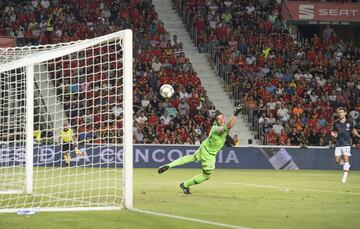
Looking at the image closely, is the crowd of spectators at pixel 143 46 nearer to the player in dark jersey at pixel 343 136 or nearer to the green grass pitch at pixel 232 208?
the player in dark jersey at pixel 343 136

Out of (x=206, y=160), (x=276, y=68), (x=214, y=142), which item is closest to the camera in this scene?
(x=206, y=160)

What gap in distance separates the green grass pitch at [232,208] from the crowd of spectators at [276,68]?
13.0 metres

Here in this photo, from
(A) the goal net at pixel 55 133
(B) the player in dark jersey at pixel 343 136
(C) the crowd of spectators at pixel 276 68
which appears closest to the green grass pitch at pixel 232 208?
(A) the goal net at pixel 55 133

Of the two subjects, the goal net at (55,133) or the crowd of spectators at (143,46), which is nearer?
the goal net at (55,133)

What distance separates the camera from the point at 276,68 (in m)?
39.4

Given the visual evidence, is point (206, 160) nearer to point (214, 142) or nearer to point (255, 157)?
point (214, 142)

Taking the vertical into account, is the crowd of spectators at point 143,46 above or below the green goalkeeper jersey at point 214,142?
above

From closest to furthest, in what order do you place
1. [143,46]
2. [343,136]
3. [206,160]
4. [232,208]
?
[232,208]
[206,160]
[343,136]
[143,46]

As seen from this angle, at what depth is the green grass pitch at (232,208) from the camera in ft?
41.1

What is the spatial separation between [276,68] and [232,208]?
81.1 ft

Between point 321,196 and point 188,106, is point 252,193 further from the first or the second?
point 188,106

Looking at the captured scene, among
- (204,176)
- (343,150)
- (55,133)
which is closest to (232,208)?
(204,176)

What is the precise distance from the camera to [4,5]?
3919 centimetres

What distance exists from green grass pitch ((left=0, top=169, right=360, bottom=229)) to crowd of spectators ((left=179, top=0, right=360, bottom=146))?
12959mm
